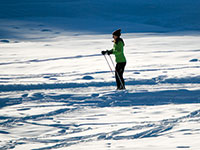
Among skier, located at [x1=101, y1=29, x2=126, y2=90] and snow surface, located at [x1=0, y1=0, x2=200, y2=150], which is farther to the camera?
skier, located at [x1=101, y1=29, x2=126, y2=90]

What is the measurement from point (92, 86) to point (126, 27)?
1800 cm

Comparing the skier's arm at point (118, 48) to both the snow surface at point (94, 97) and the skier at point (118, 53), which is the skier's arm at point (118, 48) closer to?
the skier at point (118, 53)

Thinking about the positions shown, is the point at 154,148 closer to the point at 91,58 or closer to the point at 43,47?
the point at 91,58

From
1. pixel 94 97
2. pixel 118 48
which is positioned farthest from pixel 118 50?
pixel 94 97

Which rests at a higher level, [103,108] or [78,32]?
[78,32]

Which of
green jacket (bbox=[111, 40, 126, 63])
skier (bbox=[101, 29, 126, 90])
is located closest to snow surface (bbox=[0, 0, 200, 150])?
skier (bbox=[101, 29, 126, 90])

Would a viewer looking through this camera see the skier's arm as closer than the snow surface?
No

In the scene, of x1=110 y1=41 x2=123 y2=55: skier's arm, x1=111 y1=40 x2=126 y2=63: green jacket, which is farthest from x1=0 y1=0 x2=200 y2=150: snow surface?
x1=110 y1=41 x2=123 y2=55: skier's arm

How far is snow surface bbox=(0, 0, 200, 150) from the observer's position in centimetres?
482

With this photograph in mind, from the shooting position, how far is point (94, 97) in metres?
7.37

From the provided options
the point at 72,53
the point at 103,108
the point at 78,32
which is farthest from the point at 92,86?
the point at 78,32

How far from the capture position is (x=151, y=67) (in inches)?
426

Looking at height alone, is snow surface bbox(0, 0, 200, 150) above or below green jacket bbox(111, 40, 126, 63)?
below

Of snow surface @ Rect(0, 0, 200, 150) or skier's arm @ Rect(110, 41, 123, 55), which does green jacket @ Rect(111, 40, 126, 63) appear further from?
snow surface @ Rect(0, 0, 200, 150)
